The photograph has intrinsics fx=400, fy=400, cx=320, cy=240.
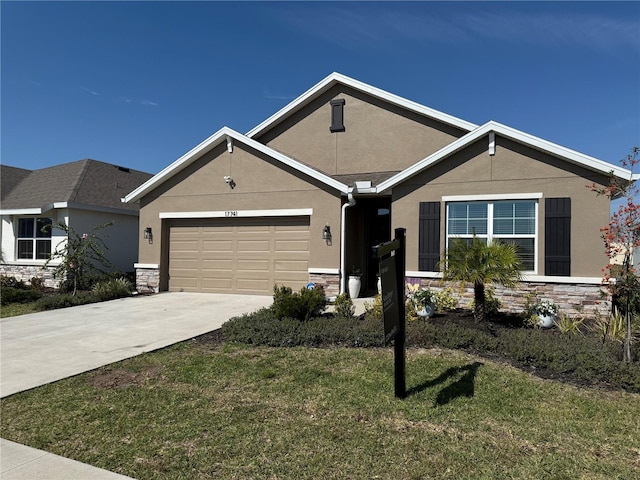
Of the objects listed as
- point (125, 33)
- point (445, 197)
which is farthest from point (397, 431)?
point (125, 33)

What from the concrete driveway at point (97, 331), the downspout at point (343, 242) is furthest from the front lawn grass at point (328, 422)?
the downspout at point (343, 242)

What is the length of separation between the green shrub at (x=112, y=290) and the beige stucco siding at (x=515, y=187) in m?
8.94

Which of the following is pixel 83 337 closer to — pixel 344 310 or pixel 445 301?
pixel 344 310

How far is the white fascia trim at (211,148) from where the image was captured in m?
11.7

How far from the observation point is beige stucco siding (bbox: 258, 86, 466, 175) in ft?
43.9

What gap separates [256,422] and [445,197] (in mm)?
8045

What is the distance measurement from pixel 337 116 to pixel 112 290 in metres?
9.49

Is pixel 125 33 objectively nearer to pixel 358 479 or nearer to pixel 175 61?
pixel 175 61

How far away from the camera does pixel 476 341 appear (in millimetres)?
6398

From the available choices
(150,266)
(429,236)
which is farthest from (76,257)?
(429,236)

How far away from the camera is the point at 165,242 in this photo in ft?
45.9

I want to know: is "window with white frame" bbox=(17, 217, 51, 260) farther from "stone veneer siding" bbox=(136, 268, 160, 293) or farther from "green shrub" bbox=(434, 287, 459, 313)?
"green shrub" bbox=(434, 287, 459, 313)

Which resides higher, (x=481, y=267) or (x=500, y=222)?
(x=500, y=222)

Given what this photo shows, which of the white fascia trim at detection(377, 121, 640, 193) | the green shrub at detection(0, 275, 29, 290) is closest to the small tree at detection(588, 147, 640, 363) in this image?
the white fascia trim at detection(377, 121, 640, 193)
